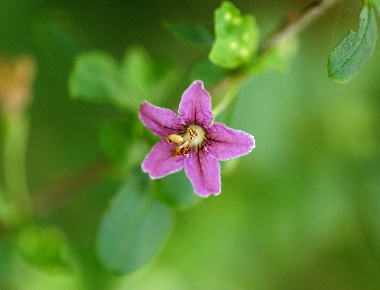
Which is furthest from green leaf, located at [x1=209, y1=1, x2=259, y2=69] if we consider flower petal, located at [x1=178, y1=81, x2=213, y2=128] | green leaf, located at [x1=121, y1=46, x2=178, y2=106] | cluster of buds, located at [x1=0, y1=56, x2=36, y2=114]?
cluster of buds, located at [x1=0, y1=56, x2=36, y2=114]

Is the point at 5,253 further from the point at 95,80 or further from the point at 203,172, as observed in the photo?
the point at 203,172

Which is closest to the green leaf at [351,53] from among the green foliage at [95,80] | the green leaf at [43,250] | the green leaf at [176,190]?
the green leaf at [176,190]

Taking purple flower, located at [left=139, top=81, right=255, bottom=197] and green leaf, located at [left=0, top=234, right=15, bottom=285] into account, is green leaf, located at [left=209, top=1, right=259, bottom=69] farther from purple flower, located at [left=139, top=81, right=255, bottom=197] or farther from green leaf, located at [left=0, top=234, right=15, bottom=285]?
green leaf, located at [left=0, top=234, right=15, bottom=285]

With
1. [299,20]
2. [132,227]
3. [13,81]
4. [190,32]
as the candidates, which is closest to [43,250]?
[132,227]

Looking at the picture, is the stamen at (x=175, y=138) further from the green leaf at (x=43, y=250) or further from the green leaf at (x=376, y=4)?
the green leaf at (x=43, y=250)

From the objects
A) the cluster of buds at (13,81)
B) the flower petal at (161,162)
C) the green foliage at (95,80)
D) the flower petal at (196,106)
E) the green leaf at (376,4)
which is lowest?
the flower petal at (161,162)

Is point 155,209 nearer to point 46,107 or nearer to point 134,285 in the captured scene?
point 134,285

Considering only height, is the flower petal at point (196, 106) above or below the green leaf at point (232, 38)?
below
